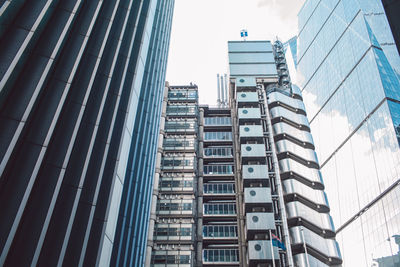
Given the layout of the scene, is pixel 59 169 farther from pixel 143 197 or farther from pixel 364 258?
pixel 364 258

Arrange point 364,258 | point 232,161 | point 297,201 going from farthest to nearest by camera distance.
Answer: point 364,258, point 232,161, point 297,201

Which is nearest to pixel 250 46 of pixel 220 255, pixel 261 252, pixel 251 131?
pixel 251 131

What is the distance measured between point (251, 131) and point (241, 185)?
10078 mm

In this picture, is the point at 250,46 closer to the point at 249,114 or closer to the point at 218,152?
the point at 249,114

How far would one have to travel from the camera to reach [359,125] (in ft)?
272

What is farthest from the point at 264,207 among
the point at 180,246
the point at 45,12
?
the point at 45,12

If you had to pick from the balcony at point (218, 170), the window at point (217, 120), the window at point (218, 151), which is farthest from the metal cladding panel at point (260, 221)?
the window at point (217, 120)

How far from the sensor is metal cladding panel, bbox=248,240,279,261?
47.3 metres

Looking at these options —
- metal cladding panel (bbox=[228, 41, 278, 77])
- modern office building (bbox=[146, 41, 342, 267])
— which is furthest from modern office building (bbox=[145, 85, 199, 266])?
metal cladding panel (bbox=[228, 41, 278, 77])

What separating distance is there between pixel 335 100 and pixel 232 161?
49209 mm

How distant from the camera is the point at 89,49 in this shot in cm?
1645

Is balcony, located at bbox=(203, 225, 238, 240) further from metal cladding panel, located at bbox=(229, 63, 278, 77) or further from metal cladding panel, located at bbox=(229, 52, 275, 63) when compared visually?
metal cladding panel, located at bbox=(229, 52, 275, 63)

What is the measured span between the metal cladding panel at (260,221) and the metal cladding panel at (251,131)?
51.1 feet

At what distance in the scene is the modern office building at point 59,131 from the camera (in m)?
10.3
